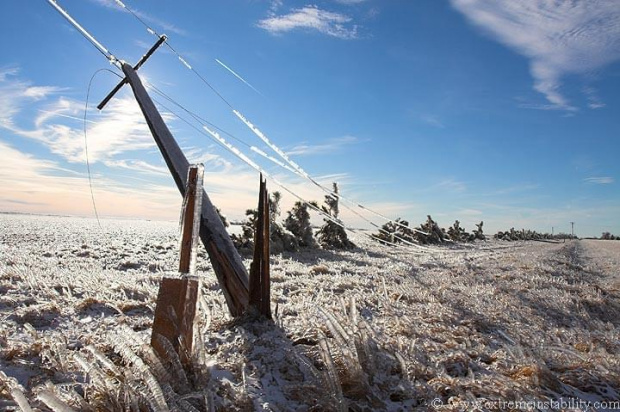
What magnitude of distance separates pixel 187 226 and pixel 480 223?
38.5m

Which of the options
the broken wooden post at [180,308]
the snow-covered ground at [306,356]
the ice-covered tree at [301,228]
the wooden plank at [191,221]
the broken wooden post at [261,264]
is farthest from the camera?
the ice-covered tree at [301,228]

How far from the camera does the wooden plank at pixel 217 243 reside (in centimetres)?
340

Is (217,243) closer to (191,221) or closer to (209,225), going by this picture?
(209,225)

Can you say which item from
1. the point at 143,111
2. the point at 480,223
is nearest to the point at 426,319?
the point at 143,111

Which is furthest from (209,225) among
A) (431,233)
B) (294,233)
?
(431,233)

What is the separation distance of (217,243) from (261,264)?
2.14ft

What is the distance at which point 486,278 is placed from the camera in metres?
7.88

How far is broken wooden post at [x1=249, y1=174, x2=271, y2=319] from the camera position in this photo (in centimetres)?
312

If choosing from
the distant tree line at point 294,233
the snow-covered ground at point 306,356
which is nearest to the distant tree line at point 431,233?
the distant tree line at point 294,233

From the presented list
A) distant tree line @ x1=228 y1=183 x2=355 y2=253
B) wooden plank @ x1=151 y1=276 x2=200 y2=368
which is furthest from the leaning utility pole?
distant tree line @ x1=228 y1=183 x2=355 y2=253

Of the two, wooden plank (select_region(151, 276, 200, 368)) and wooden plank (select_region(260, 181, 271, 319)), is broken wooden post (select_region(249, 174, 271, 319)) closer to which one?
wooden plank (select_region(260, 181, 271, 319))

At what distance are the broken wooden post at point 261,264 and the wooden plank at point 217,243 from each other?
18 centimetres

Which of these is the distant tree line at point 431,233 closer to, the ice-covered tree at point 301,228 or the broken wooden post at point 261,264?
the ice-covered tree at point 301,228

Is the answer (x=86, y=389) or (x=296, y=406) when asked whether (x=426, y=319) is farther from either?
(x=86, y=389)
